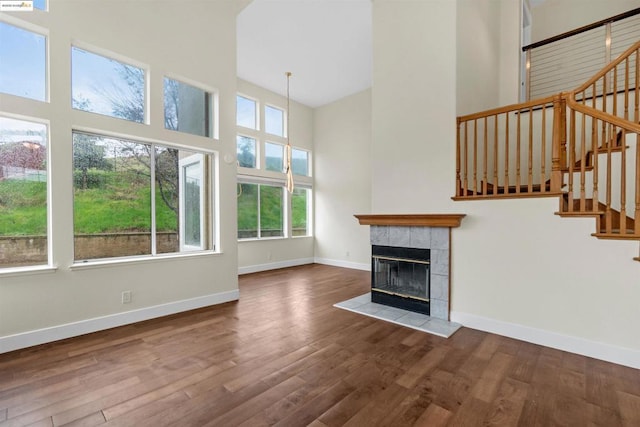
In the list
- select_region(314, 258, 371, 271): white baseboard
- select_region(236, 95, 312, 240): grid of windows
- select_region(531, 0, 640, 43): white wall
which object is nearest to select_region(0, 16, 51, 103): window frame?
select_region(236, 95, 312, 240): grid of windows

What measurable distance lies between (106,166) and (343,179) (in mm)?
4859

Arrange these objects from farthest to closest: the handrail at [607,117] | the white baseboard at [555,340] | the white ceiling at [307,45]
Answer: the white ceiling at [307,45] < the white baseboard at [555,340] < the handrail at [607,117]

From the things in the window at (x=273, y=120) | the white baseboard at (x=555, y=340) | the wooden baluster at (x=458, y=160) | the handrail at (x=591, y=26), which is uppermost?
the handrail at (x=591, y=26)

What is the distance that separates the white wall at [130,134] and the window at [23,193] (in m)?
0.13

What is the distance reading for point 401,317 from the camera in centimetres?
357

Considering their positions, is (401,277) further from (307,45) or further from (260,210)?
(307,45)

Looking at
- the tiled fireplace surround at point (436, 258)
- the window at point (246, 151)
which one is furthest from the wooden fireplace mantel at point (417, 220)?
the window at point (246, 151)

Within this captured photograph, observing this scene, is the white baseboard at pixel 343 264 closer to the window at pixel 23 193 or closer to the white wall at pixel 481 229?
the white wall at pixel 481 229

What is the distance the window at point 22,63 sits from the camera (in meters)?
2.79

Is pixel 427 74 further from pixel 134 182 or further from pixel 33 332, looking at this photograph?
pixel 33 332

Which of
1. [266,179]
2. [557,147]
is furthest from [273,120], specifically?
[557,147]

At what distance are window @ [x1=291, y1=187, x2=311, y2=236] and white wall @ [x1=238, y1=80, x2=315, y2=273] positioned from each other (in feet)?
0.73

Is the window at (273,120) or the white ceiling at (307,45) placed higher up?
the white ceiling at (307,45)

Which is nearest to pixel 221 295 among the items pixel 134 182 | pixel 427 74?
pixel 134 182
